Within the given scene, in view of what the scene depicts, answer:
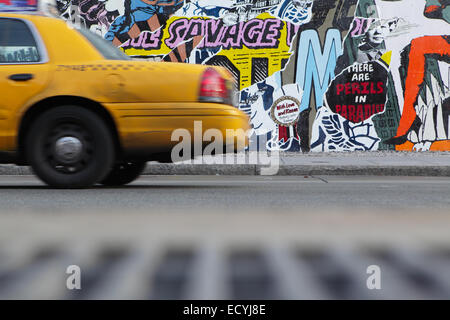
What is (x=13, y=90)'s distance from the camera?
602 cm

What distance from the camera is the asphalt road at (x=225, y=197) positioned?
200 inches

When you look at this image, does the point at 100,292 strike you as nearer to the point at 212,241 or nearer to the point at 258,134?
the point at 212,241

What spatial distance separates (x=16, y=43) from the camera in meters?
6.25

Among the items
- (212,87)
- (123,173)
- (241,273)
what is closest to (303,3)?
(123,173)

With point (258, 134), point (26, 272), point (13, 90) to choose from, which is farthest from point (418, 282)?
point (258, 134)

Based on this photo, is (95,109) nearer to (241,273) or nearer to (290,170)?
(241,273)

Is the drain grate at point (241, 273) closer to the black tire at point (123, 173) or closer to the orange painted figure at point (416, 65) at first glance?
the black tire at point (123, 173)

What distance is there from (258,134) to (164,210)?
402 inches

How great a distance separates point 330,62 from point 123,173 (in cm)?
851

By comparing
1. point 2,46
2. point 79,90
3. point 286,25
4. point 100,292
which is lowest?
point 100,292

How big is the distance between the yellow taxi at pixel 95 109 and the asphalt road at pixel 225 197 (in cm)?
33

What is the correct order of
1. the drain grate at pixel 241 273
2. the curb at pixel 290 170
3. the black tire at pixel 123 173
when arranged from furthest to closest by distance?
the curb at pixel 290 170 → the black tire at pixel 123 173 → the drain grate at pixel 241 273

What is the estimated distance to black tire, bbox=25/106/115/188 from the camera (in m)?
5.93

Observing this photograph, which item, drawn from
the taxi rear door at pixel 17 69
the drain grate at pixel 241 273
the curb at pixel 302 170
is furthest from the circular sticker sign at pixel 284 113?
the drain grate at pixel 241 273
